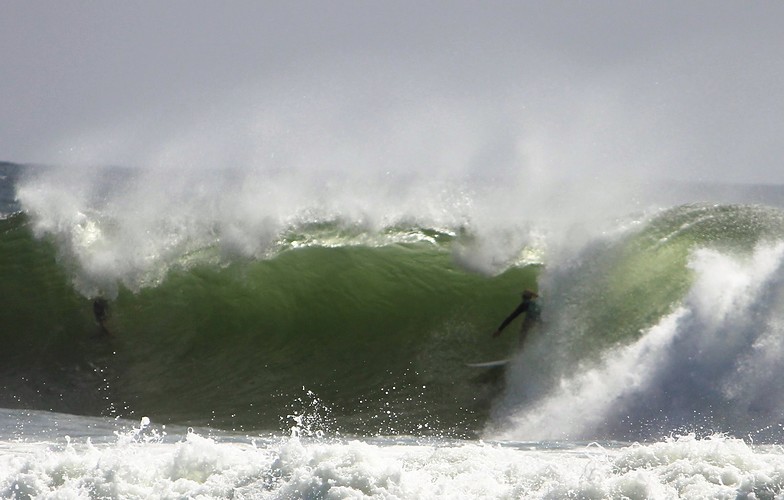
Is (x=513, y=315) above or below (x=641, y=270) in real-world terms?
below

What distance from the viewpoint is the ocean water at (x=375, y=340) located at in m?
7.00

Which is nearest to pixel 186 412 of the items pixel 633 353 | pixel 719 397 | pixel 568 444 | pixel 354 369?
pixel 354 369

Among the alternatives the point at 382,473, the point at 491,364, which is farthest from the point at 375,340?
the point at 382,473

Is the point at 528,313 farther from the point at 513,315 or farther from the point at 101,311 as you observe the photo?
the point at 101,311

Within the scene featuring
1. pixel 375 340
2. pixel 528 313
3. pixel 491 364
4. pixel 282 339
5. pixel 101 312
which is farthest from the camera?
pixel 101 312

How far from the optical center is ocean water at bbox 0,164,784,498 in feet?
23.0

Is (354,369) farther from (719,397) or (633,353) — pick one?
(719,397)

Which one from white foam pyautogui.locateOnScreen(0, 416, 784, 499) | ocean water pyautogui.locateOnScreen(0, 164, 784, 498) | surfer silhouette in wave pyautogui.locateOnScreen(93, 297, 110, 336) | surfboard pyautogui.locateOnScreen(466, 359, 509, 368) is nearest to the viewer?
white foam pyautogui.locateOnScreen(0, 416, 784, 499)

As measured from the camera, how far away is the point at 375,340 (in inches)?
463

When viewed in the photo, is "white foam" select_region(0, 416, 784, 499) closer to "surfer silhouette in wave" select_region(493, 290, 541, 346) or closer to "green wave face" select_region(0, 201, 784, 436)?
"green wave face" select_region(0, 201, 784, 436)

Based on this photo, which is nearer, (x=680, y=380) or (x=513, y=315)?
(x=680, y=380)

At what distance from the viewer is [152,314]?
12.3 meters

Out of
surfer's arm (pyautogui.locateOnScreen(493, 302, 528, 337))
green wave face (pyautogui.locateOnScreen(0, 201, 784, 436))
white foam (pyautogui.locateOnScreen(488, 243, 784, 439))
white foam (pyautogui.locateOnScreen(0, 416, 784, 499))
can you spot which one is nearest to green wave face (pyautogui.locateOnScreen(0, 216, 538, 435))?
green wave face (pyautogui.locateOnScreen(0, 201, 784, 436))

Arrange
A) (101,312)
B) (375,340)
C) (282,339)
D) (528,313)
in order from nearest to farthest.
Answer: (528,313), (375,340), (282,339), (101,312)
